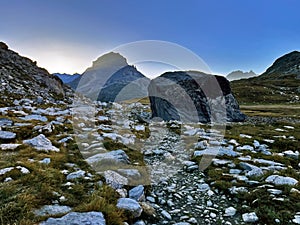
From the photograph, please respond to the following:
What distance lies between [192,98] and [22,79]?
28.2 m

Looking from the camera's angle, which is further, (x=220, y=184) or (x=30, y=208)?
(x=220, y=184)

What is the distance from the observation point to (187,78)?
29438 millimetres

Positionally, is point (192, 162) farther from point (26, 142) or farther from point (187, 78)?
point (187, 78)

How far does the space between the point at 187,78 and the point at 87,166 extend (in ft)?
73.0

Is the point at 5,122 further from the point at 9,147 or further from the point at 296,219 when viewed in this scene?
the point at 296,219

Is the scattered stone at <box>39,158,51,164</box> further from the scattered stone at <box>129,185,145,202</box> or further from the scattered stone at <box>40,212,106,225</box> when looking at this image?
the scattered stone at <box>40,212,106,225</box>

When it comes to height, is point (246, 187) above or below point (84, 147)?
below

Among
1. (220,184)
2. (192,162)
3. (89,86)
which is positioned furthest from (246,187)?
(89,86)

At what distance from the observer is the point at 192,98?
93.2 feet

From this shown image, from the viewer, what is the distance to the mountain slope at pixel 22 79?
32.3 m

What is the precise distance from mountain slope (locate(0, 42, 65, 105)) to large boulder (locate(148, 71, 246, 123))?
58.0 ft

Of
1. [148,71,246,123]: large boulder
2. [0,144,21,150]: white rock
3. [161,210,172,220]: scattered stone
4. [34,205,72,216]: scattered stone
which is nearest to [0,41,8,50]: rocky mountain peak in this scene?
[148,71,246,123]: large boulder

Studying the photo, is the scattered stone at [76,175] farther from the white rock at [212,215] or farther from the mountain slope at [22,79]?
the mountain slope at [22,79]

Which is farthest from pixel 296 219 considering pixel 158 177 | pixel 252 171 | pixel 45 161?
pixel 45 161
